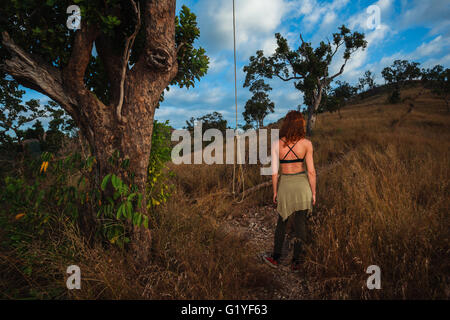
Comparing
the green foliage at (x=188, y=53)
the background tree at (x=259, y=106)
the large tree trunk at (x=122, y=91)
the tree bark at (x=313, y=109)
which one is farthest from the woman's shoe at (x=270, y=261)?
the background tree at (x=259, y=106)

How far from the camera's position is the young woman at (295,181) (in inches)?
107

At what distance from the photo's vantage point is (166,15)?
239cm

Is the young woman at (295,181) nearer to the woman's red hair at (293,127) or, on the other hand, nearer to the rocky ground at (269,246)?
the woman's red hair at (293,127)

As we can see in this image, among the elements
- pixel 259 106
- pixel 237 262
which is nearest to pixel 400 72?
pixel 259 106

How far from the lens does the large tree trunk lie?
2213 millimetres

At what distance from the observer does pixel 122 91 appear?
2.35 m

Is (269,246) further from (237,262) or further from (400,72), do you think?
(400,72)

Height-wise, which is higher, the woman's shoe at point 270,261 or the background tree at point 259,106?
the background tree at point 259,106

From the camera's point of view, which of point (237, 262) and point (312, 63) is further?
point (312, 63)

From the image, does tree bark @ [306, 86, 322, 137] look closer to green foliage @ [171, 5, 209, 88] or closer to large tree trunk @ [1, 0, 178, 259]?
green foliage @ [171, 5, 209, 88]

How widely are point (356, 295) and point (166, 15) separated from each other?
4.16 meters

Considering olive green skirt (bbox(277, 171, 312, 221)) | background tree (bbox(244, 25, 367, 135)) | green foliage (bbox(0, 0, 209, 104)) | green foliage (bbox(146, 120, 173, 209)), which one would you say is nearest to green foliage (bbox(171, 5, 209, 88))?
green foliage (bbox(0, 0, 209, 104))

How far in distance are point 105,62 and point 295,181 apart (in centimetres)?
333
